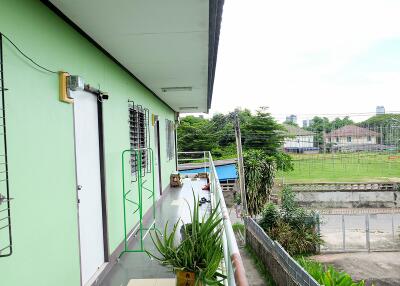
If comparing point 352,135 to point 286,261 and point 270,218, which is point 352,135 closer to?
point 270,218

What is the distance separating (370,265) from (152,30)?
11129 mm

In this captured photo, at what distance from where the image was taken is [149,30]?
296 centimetres

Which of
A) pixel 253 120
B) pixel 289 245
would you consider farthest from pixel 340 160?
pixel 289 245

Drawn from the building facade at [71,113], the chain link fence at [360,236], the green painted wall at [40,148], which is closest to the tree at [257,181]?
the chain link fence at [360,236]

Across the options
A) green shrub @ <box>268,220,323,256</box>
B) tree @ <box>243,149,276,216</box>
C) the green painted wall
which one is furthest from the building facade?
tree @ <box>243,149,276,216</box>

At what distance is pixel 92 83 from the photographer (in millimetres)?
3336

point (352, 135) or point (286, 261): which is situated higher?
point (352, 135)

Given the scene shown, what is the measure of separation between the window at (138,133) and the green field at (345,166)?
28841mm

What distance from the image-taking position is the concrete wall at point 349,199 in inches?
874

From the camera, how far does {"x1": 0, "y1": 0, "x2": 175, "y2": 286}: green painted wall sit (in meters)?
1.88

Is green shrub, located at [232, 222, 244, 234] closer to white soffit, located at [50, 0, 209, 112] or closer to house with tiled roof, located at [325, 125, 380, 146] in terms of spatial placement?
white soffit, located at [50, 0, 209, 112]

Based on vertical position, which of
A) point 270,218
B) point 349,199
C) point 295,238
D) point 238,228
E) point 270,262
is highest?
point 270,218

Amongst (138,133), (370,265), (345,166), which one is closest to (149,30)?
(138,133)

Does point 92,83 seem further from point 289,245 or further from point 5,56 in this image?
point 289,245
